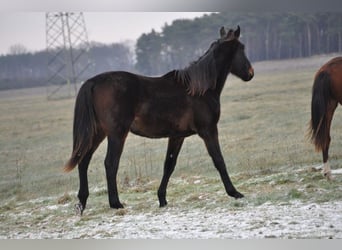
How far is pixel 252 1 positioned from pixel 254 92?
72 cm

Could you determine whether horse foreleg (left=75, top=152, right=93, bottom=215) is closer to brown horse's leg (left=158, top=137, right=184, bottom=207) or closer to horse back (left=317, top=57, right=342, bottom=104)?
brown horse's leg (left=158, top=137, right=184, bottom=207)

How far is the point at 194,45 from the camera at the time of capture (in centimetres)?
465

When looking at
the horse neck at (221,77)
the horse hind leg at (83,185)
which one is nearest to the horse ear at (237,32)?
the horse neck at (221,77)

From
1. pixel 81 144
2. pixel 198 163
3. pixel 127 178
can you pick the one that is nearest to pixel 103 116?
pixel 81 144

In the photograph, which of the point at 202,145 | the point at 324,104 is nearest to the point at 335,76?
the point at 324,104

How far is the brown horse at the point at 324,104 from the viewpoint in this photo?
4.49m

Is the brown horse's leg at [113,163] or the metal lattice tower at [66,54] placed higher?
the metal lattice tower at [66,54]

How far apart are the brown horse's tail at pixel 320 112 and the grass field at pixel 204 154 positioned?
0.05 meters

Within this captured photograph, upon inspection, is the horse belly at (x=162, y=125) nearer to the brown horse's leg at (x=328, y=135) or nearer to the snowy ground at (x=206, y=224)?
the snowy ground at (x=206, y=224)

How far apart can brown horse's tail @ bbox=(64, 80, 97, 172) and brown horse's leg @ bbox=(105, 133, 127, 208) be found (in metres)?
0.15

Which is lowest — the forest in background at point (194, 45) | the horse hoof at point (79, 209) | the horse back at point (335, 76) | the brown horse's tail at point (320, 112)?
the horse hoof at point (79, 209)

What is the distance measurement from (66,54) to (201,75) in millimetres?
1133

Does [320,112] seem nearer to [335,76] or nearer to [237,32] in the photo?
[335,76]

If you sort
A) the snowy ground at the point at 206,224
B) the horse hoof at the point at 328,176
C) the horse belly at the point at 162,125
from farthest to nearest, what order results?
the horse hoof at the point at 328,176 < the horse belly at the point at 162,125 < the snowy ground at the point at 206,224
